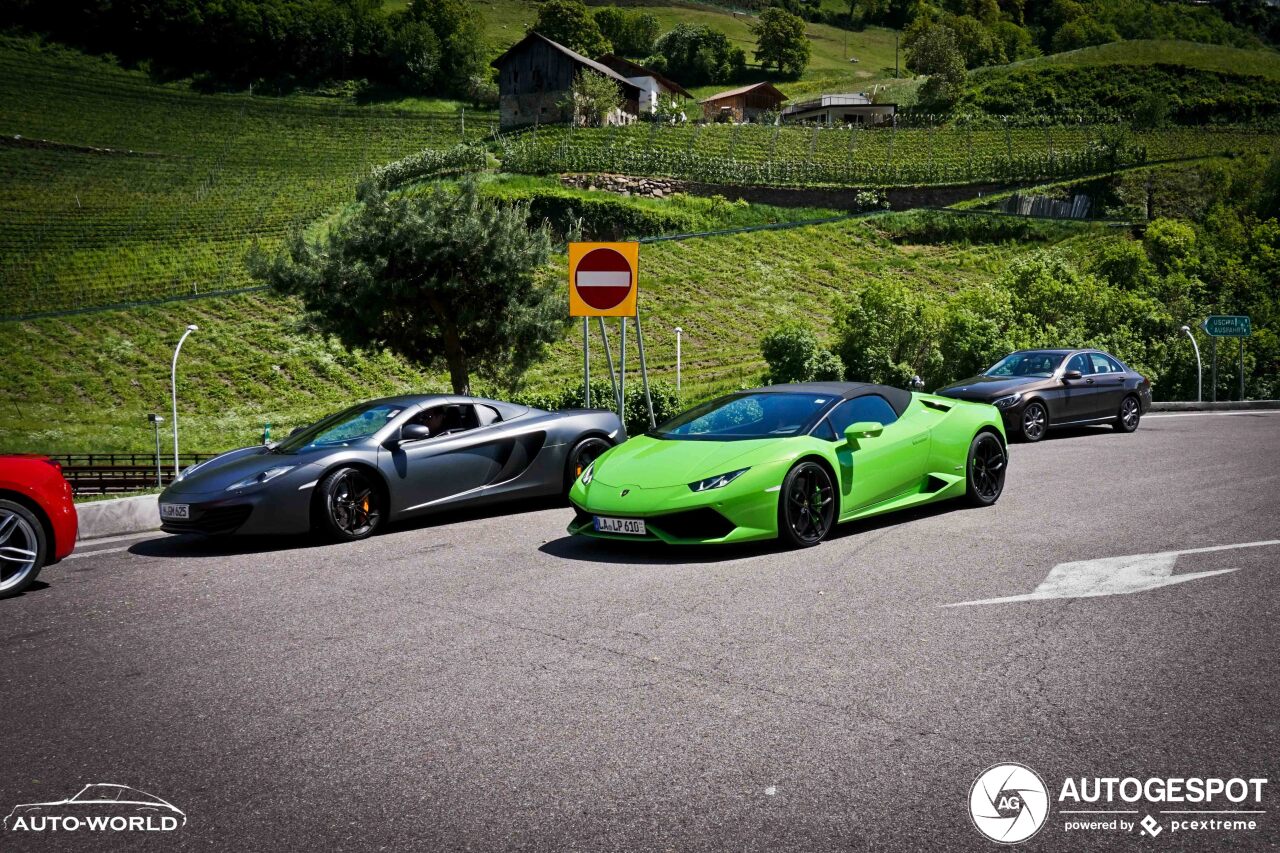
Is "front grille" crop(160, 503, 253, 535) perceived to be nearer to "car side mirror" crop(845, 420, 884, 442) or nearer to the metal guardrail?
"car side mirror" crop(845, 420, 884, 442)

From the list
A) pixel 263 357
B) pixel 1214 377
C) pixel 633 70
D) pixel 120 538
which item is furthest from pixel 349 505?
pixel 633 70

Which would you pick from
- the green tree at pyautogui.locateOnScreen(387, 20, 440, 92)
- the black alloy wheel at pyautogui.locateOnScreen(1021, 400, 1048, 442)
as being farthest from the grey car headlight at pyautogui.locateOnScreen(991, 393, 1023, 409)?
the green tree at pyautogui.locateOnScreen(387, 20, 440, 92)

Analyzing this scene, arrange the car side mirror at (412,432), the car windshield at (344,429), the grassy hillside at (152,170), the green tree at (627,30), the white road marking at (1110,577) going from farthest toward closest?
the green tree at (627,30)
the grassy hillside at (152,170)
the car windshield at (344,429)
the car side mirror at (412,432)
the white road marking at (1110,577)

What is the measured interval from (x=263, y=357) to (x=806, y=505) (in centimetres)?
3521

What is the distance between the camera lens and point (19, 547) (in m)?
7.22

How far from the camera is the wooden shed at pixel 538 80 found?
9412 cm

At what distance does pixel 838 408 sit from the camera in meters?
8.80

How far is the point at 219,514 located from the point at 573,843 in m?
6.31

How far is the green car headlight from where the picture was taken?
7836 millimetres

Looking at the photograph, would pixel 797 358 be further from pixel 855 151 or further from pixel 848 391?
pixel 855 151

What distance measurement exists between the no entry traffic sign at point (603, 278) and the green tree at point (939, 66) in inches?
4532

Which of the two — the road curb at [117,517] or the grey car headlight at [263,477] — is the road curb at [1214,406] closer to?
the grey car headlight at [263,477]

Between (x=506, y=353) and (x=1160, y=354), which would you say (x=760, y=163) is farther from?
(x=506, y=353)

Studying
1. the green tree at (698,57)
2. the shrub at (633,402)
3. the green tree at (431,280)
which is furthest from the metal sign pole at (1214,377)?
the green tree at (698,57)
